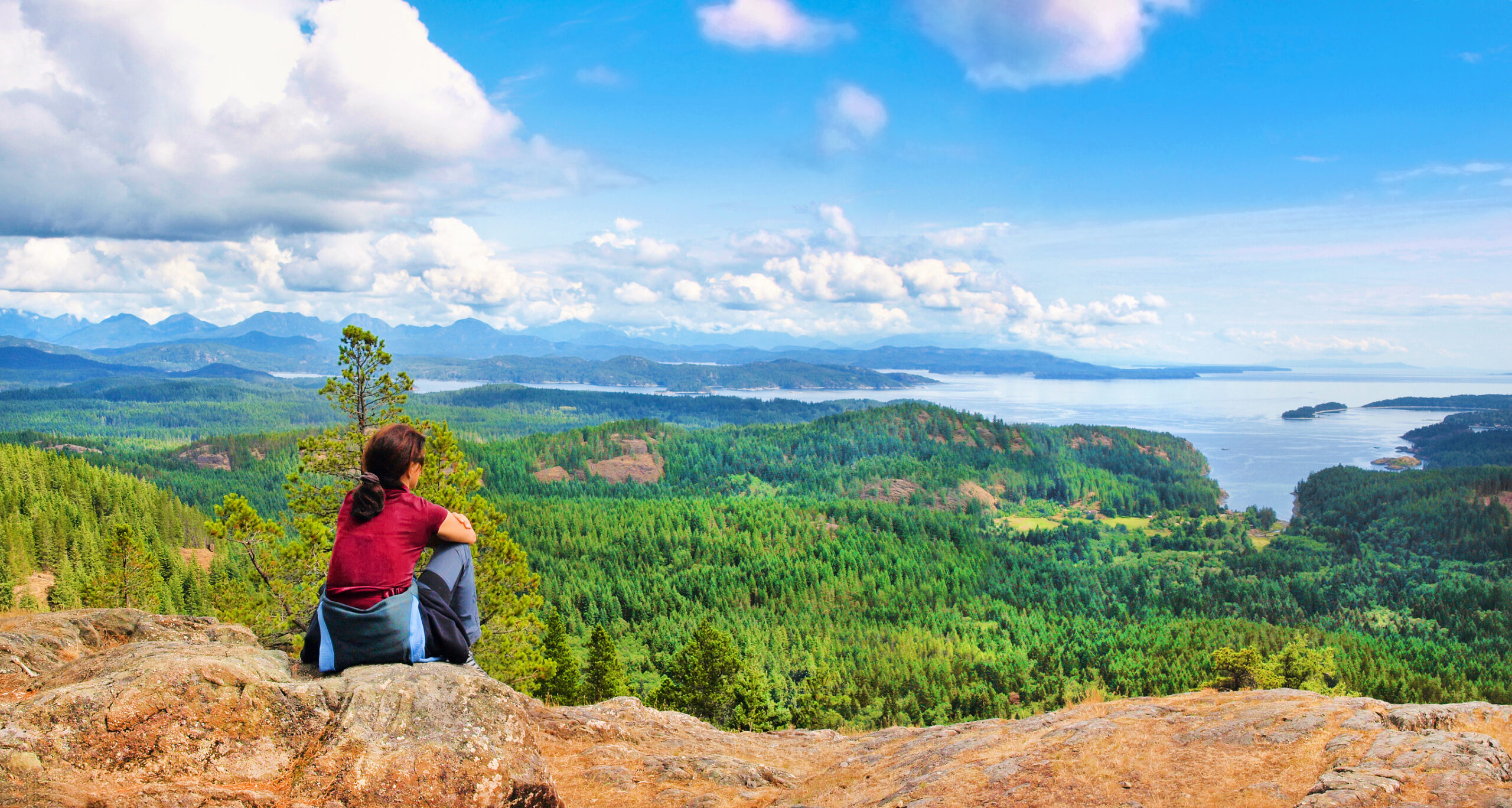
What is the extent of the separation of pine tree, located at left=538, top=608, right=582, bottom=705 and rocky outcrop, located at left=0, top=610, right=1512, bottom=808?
25.1 m

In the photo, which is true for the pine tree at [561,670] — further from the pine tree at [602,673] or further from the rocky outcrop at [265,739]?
the rocky outcrop at [265,739]

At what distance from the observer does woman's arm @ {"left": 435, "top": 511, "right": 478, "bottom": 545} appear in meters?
8.98

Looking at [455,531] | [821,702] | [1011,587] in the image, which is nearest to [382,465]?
[455,531]

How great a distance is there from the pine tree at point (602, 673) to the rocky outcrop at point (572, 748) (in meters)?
27.3

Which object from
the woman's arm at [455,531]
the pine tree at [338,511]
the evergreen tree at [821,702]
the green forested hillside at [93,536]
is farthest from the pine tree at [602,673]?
the woman's arm at [455,531]

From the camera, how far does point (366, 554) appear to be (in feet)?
28.3

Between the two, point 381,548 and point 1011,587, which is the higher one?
point 381,548

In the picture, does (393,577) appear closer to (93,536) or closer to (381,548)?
(381,548)

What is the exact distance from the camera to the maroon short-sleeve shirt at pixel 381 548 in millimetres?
8609

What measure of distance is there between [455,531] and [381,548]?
849 mm

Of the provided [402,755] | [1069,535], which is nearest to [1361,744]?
[402,755]

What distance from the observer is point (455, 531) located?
29.9 feet

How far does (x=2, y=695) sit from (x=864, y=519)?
131 meters

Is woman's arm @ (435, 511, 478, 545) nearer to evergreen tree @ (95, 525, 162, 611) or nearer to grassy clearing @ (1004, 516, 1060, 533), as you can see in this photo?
evergreen tree @ (95, 525, 162, 611)
